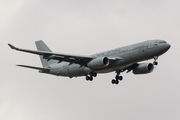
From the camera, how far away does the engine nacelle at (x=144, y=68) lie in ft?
206

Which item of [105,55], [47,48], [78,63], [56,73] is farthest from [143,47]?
[47,48]

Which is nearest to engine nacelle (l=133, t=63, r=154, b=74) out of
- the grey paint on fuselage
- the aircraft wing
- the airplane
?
the airplane

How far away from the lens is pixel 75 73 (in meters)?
63.1

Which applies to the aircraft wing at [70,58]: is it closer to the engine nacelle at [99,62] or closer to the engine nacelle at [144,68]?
the engine nacelle at [99,62]

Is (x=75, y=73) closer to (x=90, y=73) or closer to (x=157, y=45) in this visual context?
(x=90, y=73)

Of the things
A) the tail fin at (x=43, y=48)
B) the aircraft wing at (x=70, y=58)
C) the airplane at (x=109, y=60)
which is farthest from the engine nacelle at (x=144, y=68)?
the tail fin at (x=43, y=48)

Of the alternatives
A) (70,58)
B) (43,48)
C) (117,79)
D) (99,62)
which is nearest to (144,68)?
(117,79)

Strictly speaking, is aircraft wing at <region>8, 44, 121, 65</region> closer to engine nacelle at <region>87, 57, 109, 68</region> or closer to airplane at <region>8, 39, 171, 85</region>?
airplane at <region>8, 39, 171, 85</region>

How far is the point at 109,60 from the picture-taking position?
5775 centimetres

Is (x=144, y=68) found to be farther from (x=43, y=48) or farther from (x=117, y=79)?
(x=43, y=48)

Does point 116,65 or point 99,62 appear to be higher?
point 99,62

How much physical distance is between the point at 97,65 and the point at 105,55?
11.5 feet

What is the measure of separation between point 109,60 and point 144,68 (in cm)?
782

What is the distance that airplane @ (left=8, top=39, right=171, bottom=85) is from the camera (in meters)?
55.2
